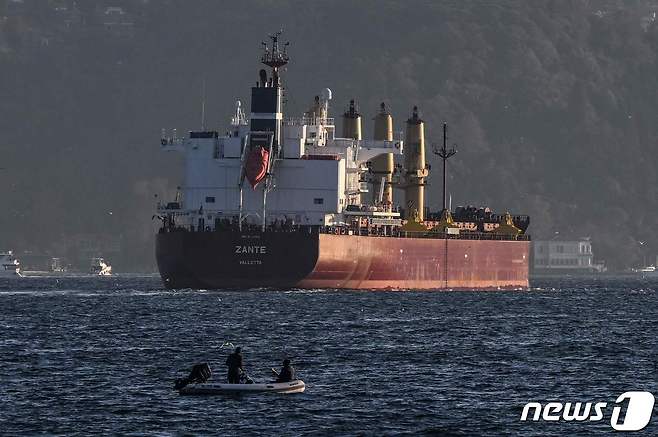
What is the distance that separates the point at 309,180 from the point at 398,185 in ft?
118

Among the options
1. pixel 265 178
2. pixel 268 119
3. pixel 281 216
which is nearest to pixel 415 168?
pixel 281 216

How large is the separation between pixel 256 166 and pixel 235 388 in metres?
74.6

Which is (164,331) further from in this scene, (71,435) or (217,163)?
(217,163)

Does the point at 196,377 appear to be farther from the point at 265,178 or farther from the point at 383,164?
the point at 383,164

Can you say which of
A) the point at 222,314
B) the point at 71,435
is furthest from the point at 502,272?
the point at 71,435

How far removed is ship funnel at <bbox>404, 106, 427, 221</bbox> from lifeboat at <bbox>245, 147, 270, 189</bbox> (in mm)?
39078

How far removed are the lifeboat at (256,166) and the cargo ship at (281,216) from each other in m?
0.07

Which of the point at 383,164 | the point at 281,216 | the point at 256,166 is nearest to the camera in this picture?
the point at 256,166

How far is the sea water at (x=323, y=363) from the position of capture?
5916 cm

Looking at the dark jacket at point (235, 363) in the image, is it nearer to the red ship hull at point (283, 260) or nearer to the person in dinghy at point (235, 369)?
the person in dinghy at point (235, 369)

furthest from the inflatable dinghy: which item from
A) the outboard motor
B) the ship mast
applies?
the ship mast

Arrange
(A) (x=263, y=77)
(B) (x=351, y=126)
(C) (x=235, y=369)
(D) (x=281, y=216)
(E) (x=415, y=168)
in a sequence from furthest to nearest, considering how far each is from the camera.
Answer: (E) (x=415, y=168), (B) (x=351, y=126), (A) (x=263, y=77), (D) (x=281, y=216), (C) (x=235, y=369)

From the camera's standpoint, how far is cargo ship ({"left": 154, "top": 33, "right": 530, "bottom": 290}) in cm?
13412

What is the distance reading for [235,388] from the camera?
63.8m
